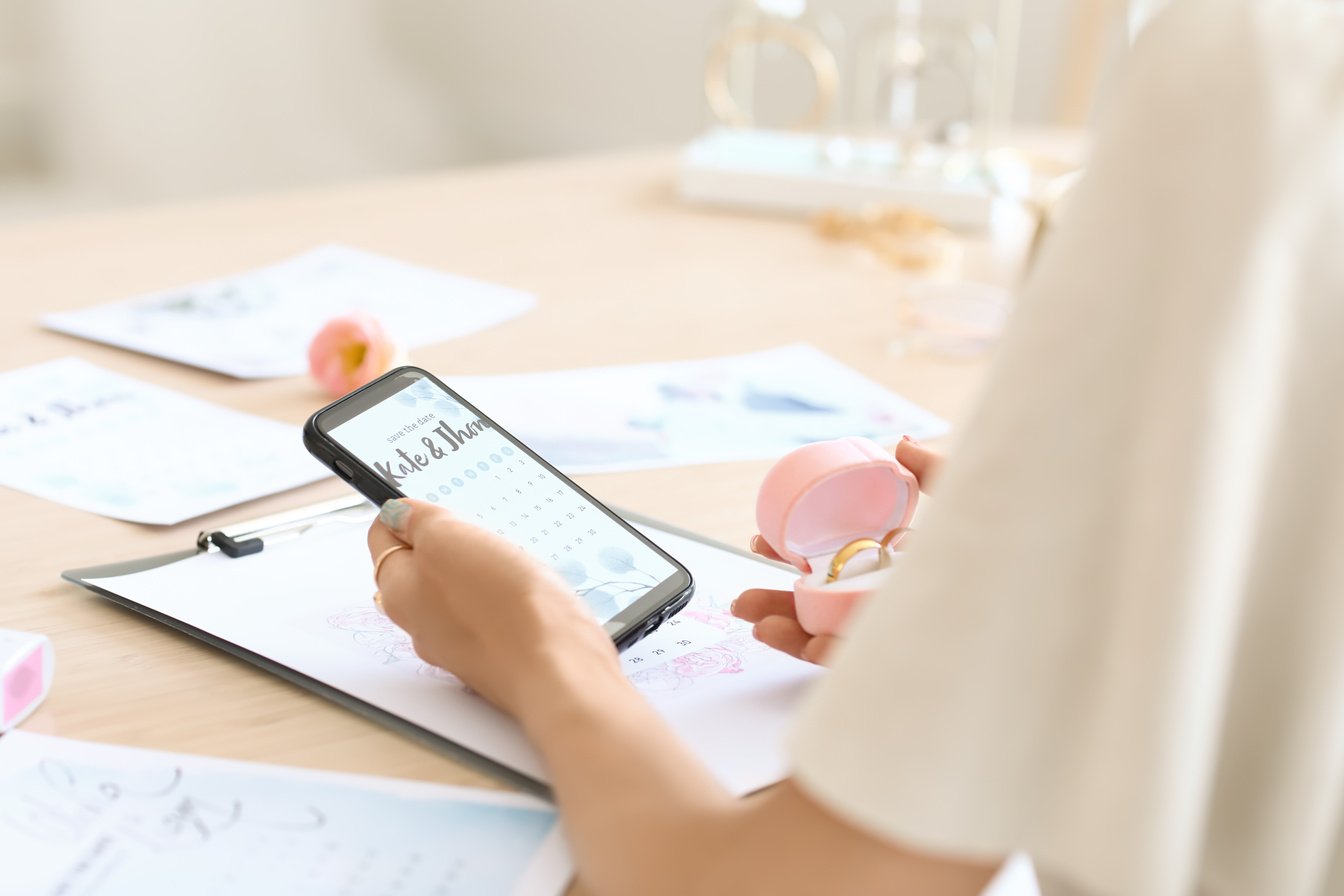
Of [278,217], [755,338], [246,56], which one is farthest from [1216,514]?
[246,56]

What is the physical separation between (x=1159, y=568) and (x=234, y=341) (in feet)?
2.57

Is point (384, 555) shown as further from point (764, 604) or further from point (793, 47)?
point (793, 47)

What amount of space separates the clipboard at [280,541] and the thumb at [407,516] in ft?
0.22

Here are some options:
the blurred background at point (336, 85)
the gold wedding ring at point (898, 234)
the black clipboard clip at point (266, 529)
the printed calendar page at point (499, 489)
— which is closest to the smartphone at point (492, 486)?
the printed calendar page at point (499, 489)

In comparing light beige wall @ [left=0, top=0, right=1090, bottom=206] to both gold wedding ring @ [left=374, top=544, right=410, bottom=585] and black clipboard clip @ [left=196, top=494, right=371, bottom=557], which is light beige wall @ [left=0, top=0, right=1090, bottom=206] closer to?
black clipboard clip @ [left=196, top=494, right=371, bottom=557]

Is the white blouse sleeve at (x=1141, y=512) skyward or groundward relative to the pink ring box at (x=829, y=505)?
skyward

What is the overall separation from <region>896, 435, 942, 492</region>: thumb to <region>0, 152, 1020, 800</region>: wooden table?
143 millimetres

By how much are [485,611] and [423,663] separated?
0.07 m

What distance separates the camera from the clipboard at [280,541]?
1.68 ft

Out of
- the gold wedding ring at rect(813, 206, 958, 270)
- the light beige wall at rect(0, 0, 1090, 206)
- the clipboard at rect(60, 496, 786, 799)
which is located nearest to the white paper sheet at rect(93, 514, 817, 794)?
the clipboard at rect(60, 496, 786, 799)

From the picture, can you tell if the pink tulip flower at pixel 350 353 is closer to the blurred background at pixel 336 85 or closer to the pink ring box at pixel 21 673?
the pink ring box at pixel 21 673

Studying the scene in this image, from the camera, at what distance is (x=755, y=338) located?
107 cm

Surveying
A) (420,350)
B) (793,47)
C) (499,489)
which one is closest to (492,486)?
(499,489)

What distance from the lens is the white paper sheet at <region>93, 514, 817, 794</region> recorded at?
0.53 m
